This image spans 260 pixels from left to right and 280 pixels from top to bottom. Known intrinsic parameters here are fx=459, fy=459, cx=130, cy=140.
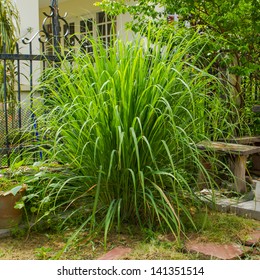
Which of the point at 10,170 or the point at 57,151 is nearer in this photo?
the point at 57,151

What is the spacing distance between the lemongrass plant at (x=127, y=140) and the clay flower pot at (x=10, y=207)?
11cm

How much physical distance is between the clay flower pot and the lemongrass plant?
0.11 m

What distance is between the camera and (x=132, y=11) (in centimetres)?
489

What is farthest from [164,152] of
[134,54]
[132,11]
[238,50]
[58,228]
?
[132,11]

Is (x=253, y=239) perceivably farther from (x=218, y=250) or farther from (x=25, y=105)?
(x=25, y=105)

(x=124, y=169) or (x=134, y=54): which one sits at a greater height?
(x=134, y=54)

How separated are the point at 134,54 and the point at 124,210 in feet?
3.27

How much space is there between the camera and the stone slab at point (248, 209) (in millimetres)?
3258

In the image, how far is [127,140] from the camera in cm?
271

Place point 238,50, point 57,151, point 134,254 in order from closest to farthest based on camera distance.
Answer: point 134,254 → point 57,151 → point 238,50

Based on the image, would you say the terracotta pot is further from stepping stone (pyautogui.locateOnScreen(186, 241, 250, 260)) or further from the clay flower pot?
stepping stone (pyautogui.locateOnScreen(186, 241, 250, 260))

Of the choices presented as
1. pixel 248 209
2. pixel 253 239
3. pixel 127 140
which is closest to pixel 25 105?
pixel 127 140

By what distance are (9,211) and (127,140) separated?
93 cm
